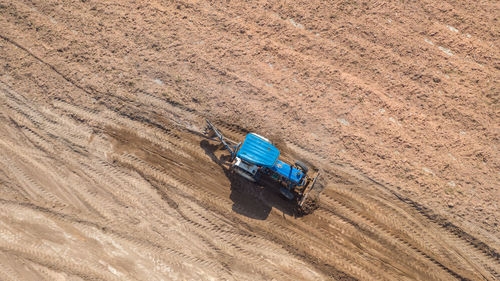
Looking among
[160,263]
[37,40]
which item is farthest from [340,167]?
[37,40]

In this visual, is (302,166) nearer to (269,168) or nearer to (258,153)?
(269,168)

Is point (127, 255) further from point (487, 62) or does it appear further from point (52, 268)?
point (487, 62)

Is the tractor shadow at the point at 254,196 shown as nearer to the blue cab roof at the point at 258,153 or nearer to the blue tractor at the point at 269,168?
the blue tractor at the point at 269,168

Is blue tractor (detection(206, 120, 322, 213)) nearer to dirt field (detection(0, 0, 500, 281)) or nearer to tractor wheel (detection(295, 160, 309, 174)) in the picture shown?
tractor wheel (detection(295, 160, 309, 174))

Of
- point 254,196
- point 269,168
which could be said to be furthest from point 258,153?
point 254,196

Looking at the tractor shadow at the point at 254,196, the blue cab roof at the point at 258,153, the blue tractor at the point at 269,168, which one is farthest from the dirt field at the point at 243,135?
the blue cab roof at the point at 258,153

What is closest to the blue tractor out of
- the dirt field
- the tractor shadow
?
the tractor shadow
